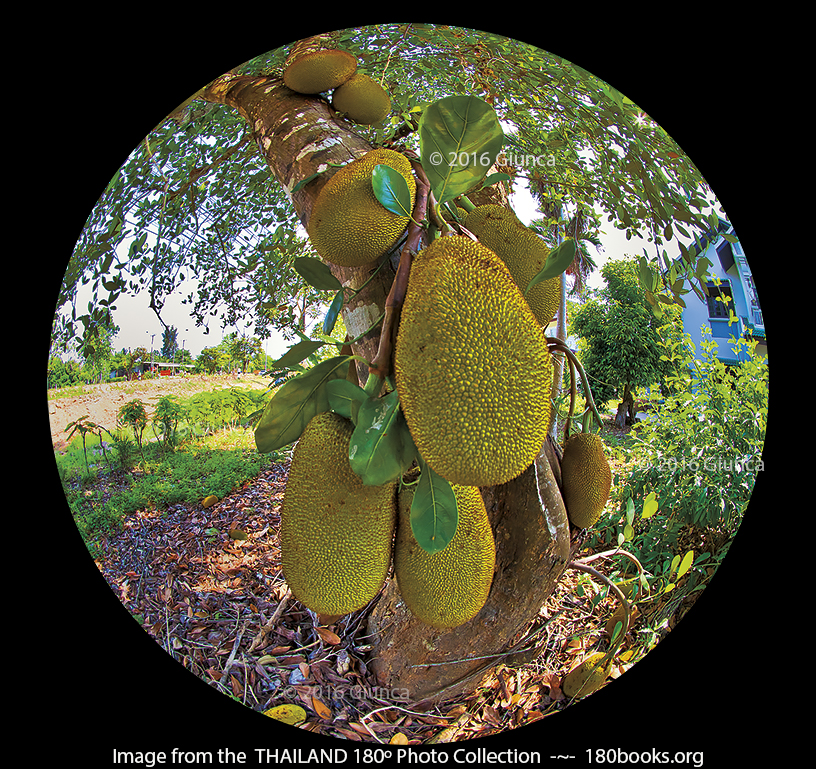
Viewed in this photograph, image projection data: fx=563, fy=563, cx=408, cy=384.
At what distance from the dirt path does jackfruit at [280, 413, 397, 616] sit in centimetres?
37

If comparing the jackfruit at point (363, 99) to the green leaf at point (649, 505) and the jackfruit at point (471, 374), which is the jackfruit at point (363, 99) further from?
the green leaf at point (649, 505)

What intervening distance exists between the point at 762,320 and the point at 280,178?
3.79 ft

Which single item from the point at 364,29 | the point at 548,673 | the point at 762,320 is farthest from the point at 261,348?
the point at 762,320

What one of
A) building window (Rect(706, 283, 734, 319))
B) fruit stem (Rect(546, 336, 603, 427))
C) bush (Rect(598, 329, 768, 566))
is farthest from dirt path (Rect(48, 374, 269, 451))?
building window (Rect(706, 283, 734, 319))

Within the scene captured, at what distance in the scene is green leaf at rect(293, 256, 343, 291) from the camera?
94 centimetres

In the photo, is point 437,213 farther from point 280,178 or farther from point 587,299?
point 280,178

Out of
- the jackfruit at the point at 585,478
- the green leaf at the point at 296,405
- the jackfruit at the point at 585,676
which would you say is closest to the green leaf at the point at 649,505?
the jackfruit at the point at 585,478

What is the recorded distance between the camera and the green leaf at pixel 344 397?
784 millimetres

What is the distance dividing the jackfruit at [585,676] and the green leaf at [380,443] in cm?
77

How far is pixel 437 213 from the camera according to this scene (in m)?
0.81

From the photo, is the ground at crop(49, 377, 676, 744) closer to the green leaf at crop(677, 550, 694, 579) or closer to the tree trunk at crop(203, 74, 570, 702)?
the tree trunk at crop(203, 74, 570, 702)

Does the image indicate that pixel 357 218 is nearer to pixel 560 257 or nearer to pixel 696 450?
pixel 560 257

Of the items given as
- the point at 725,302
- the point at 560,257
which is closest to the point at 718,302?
the point at 725,302

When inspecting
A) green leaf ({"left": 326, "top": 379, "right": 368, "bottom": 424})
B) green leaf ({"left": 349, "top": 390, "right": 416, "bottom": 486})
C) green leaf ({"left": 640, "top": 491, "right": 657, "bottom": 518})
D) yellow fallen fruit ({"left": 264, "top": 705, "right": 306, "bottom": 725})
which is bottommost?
yellow fallen fruit ({"left": 264, "top": 705, "right": 306, "bottom": 725})
